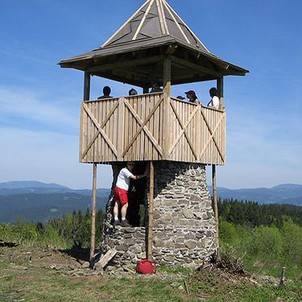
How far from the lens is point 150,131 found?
14570mm

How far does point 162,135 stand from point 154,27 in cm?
362

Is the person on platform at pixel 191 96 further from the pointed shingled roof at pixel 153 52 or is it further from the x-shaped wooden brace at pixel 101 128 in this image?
the x-shaped wooden brace at pixel 101 128

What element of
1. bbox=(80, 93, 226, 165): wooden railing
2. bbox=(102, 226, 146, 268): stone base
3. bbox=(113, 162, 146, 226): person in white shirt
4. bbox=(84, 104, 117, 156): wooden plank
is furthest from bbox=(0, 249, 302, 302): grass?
bbox=(84, 104, 117, 156): wooden plank

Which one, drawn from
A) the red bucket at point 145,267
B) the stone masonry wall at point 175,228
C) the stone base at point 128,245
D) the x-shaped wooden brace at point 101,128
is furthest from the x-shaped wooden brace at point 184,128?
the red bucket at point 145,267

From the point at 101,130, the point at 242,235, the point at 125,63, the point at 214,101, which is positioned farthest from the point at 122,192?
the point at 242,235

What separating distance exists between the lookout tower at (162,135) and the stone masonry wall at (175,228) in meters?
0.03

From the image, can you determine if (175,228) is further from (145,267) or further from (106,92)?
(106,92)

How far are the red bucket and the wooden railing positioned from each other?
275cm

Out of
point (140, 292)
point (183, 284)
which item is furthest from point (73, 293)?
point (183, 284)

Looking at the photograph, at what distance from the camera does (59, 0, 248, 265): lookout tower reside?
14531 mm

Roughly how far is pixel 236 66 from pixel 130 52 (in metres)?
3.46

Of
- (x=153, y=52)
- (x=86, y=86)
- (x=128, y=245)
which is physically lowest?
(x=128, y=245)

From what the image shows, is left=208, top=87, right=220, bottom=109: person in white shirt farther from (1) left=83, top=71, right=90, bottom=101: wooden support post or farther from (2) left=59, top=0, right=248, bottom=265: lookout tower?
(1) left=83, top=71, right=90, bottom=101: wooden support post

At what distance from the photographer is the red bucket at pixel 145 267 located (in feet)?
44.9
